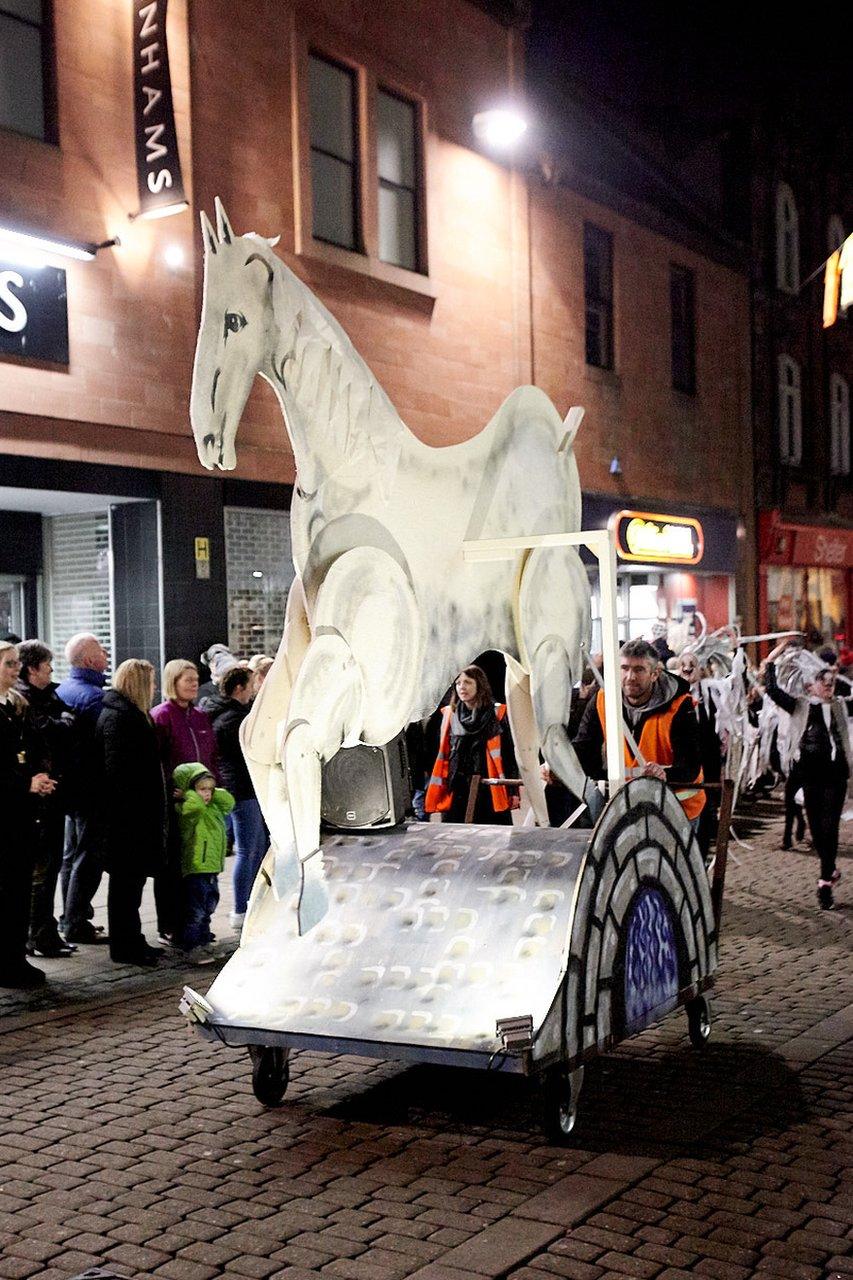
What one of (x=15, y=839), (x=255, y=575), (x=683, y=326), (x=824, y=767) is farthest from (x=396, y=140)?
(x=15, y=839)

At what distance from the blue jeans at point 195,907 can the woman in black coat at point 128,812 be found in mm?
277

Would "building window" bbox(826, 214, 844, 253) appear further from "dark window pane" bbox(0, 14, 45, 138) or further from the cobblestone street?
the cobblestone street

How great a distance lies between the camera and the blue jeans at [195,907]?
31.3 feet

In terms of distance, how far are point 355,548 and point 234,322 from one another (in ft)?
3.47

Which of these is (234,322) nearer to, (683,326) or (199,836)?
(199,836)

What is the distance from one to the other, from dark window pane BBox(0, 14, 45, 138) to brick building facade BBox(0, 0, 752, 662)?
0.06 m

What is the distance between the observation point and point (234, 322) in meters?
5.52

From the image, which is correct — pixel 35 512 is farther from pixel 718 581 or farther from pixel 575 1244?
pixel 718 581

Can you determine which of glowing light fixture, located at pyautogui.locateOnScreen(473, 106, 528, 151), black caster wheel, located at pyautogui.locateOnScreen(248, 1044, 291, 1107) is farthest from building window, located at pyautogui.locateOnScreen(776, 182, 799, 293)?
black caster wheel, located at pyautogui.locateOnScreen(248, 1044, 291, 1107)

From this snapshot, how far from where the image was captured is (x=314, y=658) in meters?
5.61

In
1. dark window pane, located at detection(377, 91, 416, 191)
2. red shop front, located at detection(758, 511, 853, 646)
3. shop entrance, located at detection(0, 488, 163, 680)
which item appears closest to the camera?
shop entrance, located at detection(0, 488, 163, 680)

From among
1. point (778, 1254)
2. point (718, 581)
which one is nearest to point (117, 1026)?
point (778, 1254)

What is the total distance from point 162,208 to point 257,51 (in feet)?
9.07

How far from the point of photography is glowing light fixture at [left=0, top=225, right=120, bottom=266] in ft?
39.8
